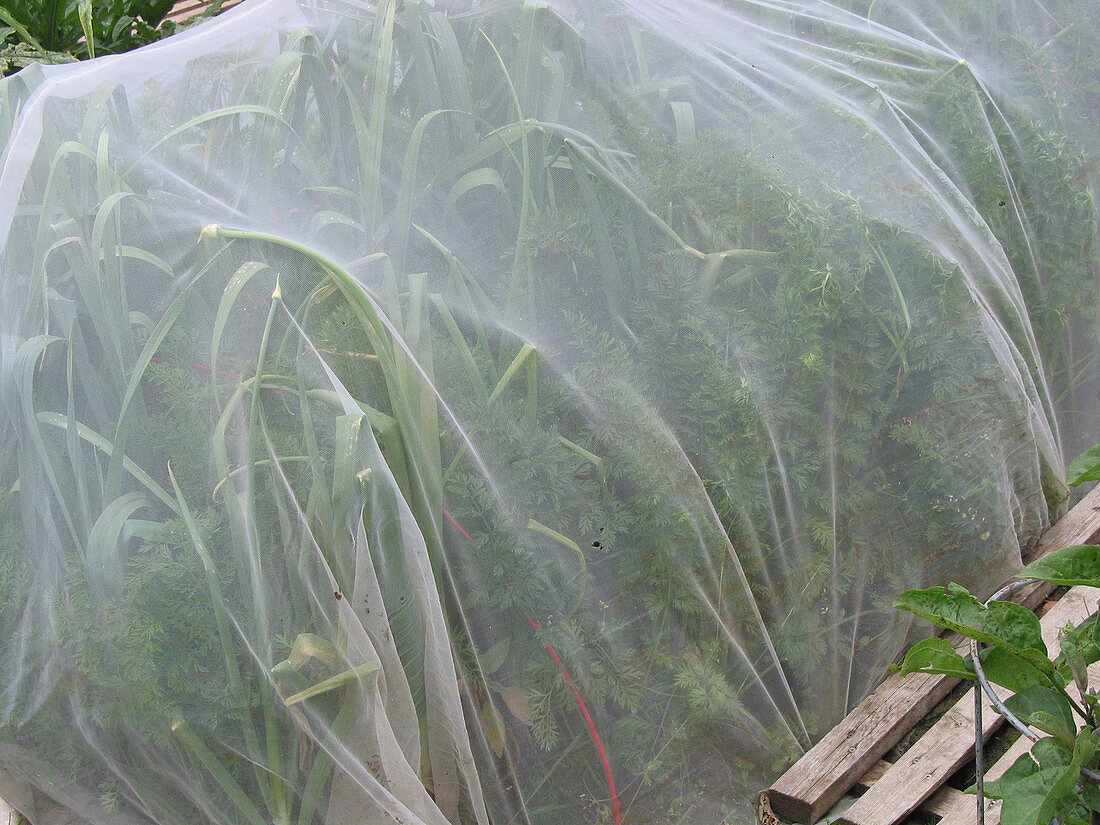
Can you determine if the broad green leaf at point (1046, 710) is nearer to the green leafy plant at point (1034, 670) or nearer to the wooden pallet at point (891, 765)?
the green leafy plant at point (1034, 670)

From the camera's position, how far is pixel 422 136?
1480 mm

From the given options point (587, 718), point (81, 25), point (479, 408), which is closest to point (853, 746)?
point (587, 718)

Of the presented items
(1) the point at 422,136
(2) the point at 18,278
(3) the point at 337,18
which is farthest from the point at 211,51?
(2) the point at 18,278

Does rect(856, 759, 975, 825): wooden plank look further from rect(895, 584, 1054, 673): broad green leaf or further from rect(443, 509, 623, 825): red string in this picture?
rect(895, 584, 1054, 673): broad green leaf

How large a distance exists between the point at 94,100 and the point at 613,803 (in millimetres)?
1390

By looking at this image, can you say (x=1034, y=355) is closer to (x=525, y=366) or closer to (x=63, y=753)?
(x=525, y=366)

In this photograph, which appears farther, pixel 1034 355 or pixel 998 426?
pixel 1034 355

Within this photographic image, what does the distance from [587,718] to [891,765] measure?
1.98 ft

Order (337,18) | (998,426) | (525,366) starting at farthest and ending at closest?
1. (998,426)
2. (337,18)
3. (525,366)

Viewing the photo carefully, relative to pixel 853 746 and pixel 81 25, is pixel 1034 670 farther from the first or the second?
pixel 81 25

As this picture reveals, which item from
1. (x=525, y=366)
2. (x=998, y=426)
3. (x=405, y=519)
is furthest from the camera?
(x=998, y=426)

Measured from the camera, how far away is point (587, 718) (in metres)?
1.45

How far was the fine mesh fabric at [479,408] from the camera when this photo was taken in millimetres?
1257

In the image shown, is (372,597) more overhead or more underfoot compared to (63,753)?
more overhead
